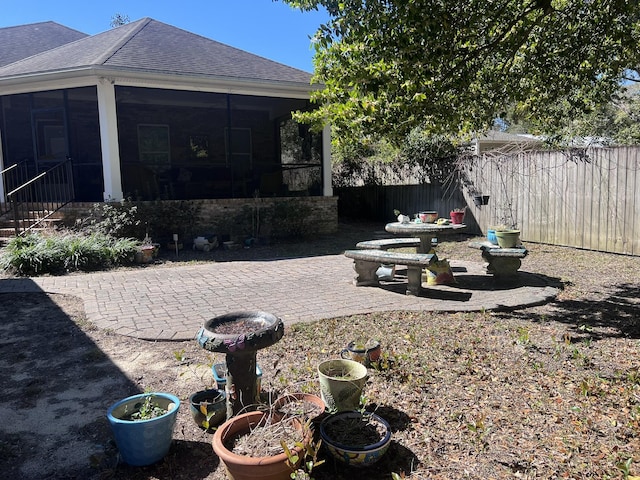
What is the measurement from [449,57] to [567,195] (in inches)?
234

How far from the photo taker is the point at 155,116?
1348cm

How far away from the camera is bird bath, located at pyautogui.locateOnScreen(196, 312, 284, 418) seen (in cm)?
229

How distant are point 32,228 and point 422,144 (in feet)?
32.9

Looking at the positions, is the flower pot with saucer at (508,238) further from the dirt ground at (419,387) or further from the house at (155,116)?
the house at (155,116)

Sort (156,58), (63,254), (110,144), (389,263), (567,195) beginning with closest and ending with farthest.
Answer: (389,263) < (63,254) < (567,195) < (110,144) < (156,58)

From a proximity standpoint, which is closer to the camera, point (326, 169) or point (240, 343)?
point (240, 343)

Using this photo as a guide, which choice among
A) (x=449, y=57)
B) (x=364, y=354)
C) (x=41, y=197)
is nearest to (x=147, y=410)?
(x=364, y=354)

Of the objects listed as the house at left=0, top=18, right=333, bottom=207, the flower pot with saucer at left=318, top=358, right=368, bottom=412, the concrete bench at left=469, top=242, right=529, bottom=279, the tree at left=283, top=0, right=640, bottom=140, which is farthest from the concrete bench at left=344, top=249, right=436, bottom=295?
the house at left=0, top=18, right=333, bottom=207

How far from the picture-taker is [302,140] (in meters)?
13.6

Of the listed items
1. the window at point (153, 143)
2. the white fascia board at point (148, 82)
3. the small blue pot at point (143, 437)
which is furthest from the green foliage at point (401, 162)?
the small blue pot at point (143, 437)

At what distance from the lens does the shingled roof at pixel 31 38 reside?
14.7 metres

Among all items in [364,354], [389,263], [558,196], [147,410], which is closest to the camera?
[147,410]

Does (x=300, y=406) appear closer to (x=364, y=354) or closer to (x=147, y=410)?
(x=147, y=410)

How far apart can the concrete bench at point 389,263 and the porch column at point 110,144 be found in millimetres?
6354
